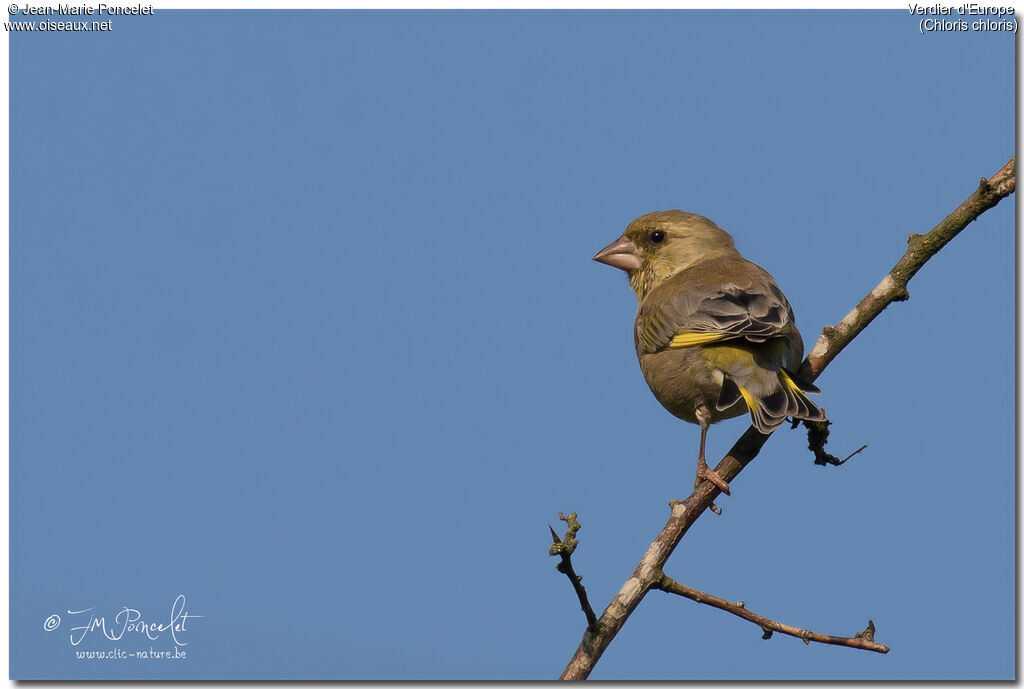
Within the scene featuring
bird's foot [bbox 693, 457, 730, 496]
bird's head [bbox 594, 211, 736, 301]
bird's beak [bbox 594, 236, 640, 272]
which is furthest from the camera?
bird's beak [bbox 594, 236, 640, 272]

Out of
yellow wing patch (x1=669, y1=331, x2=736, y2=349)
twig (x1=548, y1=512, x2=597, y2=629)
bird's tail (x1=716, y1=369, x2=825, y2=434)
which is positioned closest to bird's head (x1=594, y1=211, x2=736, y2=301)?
yellow wing patch (x1=669, y1=331, x2=736, y2=349)

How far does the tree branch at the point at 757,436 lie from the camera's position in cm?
431

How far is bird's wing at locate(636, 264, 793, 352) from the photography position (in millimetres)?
5980

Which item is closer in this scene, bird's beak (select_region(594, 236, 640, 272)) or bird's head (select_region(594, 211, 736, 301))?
bird's head (select_region(594, 211, 736, 301))

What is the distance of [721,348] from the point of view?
6.16 metres

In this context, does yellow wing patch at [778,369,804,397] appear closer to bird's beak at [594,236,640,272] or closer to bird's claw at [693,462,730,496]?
bird's claw at [693,462,730,496]

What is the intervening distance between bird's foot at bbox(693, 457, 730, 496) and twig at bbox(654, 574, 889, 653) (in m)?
0.93

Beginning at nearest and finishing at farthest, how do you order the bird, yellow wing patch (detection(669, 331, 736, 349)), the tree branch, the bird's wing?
the tree branch, the bird, the bird's wing, yellow wing patch (detection(669, 331, 736, 349))

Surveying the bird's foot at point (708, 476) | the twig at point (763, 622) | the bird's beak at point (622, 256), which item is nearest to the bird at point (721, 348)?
the bird's foot at point (708, 476)

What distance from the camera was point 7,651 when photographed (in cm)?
530

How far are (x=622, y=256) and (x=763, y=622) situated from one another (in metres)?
3.86

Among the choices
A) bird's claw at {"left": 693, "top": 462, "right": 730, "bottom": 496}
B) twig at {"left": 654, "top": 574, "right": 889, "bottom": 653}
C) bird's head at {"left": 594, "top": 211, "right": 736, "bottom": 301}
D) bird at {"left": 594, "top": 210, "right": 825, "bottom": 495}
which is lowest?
twig at {"left": 654, "top": 574, "right": 889, "bottom": 653}

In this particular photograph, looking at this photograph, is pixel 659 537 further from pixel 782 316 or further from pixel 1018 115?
pixel 1018 115

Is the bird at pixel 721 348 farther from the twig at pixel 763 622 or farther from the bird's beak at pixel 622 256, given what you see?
the twig at pixel 763 622
